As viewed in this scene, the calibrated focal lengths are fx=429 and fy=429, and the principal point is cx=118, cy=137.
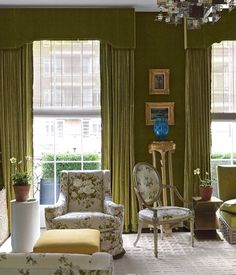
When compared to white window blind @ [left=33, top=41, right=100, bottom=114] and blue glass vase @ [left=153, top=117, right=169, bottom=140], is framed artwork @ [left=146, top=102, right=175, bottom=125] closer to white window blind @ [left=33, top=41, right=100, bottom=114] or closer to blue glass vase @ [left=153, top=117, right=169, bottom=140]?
blue glass vase @ [left=153, top=117, right=169, bottom=140]

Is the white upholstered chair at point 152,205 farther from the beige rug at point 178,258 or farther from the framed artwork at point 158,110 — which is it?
the framed artwork at point 158,110

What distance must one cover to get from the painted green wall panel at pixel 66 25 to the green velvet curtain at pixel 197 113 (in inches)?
36.8

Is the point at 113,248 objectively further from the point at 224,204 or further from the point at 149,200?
the point at 224,204

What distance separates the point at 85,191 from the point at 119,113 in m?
1.27

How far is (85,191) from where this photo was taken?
17.7 ft

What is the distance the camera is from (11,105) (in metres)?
5.96

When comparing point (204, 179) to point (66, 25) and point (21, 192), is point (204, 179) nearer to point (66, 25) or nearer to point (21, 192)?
point (21, 192)

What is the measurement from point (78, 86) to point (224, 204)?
101 inches

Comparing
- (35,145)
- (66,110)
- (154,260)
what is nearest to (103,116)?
(66,110)

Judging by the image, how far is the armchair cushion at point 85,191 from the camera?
534 centimetres

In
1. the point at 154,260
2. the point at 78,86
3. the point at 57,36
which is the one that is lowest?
the point at 154,260

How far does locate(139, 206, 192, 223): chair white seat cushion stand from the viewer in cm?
507

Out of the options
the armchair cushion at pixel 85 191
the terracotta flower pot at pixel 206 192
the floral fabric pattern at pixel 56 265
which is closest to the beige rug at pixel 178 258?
the terracotta flower pot at pixel 206 192

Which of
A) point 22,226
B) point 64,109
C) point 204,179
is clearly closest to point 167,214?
point 204,179
